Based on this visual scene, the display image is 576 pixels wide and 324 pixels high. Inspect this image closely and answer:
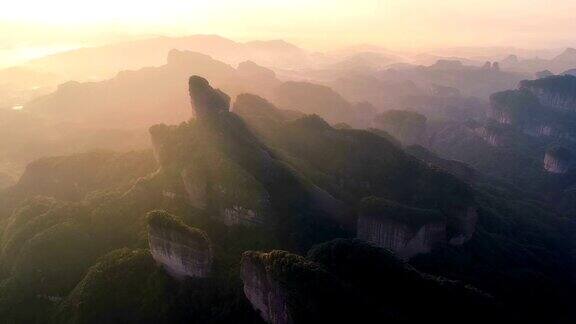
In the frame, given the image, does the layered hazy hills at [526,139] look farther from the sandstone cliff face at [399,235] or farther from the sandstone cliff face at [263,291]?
the sandstone cliff face at [263,291]

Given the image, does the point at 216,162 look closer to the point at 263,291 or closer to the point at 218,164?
the point at 218,164

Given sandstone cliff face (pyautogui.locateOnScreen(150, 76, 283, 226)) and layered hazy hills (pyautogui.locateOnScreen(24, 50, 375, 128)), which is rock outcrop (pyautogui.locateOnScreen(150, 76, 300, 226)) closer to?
sandstone cliff face (pyautogui.locateOnScreen(150, 76, 283, 226))

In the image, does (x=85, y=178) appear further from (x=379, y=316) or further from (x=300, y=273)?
(x=379, y=316)

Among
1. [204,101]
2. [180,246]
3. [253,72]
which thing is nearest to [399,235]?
[180,246]

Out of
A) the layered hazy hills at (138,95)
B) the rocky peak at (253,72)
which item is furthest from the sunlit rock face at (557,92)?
the layered hazy hills at (138,95)

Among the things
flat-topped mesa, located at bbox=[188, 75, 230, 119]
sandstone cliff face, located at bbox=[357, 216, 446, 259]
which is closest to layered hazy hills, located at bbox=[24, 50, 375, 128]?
flat-topped mesa, located at bbox=[188, 75, 230, 119]
